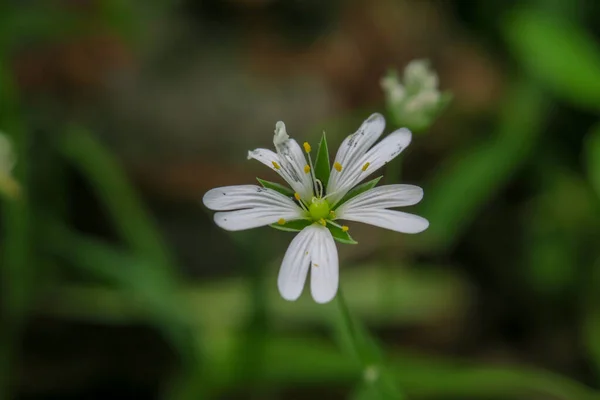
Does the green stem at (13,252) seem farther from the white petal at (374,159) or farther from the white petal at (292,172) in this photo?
the white petal at (374,159)

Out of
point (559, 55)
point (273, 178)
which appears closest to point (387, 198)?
point (559, 55)

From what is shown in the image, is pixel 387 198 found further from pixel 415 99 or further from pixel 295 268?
pixel 415 99

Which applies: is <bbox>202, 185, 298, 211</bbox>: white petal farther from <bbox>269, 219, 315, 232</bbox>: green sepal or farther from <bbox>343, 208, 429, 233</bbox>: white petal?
<bbox>343, 208, 429, 233</bbox>: white petal

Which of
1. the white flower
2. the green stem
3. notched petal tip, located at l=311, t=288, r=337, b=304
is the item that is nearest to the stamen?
the white flower

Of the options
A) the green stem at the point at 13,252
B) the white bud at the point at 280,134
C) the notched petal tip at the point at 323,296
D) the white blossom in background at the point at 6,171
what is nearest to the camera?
the notched petal tip at the point at 323,296

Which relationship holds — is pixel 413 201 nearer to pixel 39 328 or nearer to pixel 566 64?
pixel 566 64

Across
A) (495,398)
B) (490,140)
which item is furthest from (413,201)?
(490,140)

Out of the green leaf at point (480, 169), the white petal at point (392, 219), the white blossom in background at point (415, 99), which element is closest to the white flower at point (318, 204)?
the white petal at point (392, 219)

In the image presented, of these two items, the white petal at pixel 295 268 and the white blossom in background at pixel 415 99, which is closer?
the white petal at pixel 295 268
